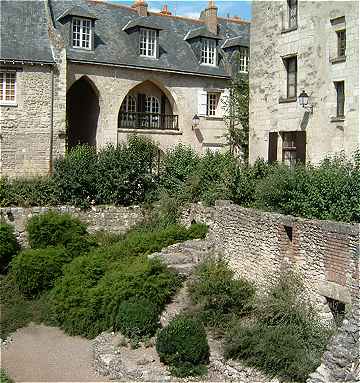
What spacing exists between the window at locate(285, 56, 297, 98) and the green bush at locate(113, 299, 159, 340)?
1079 cm

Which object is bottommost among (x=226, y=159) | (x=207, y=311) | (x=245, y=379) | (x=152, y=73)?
(x=245, y=379)

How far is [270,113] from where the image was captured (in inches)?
900

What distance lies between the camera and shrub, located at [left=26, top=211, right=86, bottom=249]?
20.4 m

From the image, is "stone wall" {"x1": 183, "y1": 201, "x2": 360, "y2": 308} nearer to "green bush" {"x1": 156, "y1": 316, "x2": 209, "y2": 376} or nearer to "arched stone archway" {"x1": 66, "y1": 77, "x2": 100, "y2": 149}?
"green bush" {"x1": 156, "y1": 316, "x2": 209, "y2": 376}

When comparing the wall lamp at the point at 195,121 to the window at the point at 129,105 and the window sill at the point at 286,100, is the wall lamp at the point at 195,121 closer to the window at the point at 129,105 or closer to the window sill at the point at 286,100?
the window at the point at 129,105

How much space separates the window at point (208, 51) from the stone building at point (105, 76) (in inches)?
2.1

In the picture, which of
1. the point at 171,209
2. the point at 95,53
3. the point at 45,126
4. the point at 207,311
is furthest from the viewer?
the point at 95,53

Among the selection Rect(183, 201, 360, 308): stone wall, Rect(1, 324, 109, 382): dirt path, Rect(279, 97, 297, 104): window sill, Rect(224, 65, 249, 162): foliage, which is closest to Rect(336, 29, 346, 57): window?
Rect(279, 97, 297, 104): window sill

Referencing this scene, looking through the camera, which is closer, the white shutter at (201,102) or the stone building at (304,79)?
the stone building at (304,79)

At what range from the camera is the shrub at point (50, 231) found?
20391 millimetres

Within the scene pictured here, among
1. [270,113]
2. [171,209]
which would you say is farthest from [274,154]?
[171,209]

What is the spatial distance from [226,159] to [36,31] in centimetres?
1022

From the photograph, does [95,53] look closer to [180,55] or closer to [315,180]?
[180,55]

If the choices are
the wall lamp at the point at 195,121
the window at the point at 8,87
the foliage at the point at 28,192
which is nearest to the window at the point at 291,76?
the wall lamp at the point at 195,121
